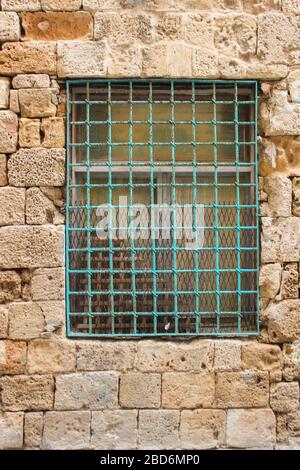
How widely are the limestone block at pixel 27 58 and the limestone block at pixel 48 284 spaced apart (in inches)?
53.1

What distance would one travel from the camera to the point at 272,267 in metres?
3.97

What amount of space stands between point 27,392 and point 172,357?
0.99 metres

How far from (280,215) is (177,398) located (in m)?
1.40

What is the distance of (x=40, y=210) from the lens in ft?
12.9

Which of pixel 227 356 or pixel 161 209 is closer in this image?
pixel 227 356

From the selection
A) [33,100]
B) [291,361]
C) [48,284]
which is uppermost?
[33,100]

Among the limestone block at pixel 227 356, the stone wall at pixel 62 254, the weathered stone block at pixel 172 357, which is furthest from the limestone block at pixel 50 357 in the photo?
the limestone block at pixel 227 356

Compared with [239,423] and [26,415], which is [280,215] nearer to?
[239,423]

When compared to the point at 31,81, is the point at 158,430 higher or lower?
lower

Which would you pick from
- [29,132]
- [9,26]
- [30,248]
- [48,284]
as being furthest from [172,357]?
[9,26]

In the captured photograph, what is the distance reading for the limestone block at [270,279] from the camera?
3971 mm

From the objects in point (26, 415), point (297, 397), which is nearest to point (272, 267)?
point (297, 397)

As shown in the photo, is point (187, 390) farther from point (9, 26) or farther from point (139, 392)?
point (9, 26)

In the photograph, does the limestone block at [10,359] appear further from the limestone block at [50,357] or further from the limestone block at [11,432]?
the limestone block at [11,432]
